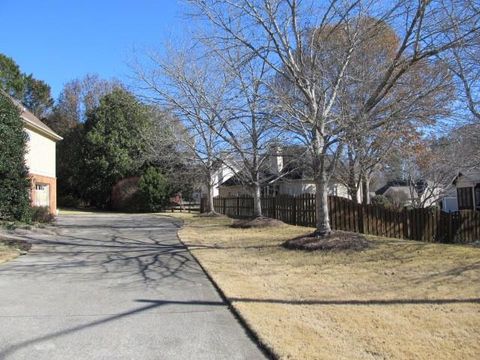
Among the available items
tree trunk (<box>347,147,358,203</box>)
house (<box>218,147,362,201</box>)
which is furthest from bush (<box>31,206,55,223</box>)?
tree trunk (<box>347,147,358,203</box>)

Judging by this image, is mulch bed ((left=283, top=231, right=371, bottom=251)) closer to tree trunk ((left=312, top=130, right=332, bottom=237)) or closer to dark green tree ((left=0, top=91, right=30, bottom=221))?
tree trunk ((left=312, top=130, right=332, bottom=237))

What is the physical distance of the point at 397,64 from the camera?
11.9 meters

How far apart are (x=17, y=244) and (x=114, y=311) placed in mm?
9735

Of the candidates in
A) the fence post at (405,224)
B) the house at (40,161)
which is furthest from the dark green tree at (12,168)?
the fence post at (405,224)

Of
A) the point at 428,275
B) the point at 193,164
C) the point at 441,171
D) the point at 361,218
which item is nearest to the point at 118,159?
the point at 193,164

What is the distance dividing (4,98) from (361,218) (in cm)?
1547

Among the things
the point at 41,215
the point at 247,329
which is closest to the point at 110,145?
the point at 41,215

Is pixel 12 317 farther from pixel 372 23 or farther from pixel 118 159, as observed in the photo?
pixel 118 159

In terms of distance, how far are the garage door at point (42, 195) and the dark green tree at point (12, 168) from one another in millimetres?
7071

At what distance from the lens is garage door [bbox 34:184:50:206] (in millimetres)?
29397

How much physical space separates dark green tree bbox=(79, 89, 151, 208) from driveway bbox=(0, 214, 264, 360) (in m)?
36.4

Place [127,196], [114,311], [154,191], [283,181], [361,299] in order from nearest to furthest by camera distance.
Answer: [114,311] < [361,299] < [283,181] < [154,191] < [127,196]

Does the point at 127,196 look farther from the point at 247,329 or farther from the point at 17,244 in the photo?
the point at 247,329

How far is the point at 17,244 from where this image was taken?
629 inches
